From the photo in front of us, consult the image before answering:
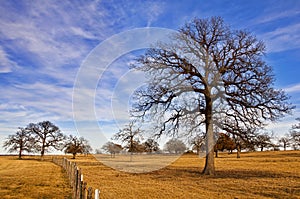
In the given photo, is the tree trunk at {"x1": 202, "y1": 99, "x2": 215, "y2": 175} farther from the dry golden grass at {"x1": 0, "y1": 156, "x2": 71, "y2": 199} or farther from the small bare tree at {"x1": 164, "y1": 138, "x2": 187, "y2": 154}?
the dry golden grass at {"x1": 0, "y1": 156, "x2": 71, "y2": 199}

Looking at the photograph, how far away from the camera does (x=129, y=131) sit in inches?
2019

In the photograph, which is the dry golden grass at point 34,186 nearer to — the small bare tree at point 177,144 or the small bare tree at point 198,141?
the small bare tree at point 177,144

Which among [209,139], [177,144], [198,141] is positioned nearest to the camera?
[209,139]

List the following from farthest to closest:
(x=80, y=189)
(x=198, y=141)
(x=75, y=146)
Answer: (x=75, y=146), (x=198, y=141), (x=80, y=189)

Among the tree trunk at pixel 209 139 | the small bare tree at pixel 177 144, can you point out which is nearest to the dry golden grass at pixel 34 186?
the small bare tree at pixel 177 144

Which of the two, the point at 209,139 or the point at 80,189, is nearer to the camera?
the point at 80,189

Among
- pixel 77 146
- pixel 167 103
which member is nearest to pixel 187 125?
pixel 167 103

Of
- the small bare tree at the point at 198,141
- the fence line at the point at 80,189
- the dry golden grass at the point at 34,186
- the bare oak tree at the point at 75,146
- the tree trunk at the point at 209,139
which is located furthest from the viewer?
the bare oak tree at the point at 75,146

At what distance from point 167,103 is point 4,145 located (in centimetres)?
6288

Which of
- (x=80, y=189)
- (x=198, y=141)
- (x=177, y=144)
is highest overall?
(x=198, y=141)

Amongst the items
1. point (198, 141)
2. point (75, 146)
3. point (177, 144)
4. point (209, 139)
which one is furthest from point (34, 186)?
point (75, 146)

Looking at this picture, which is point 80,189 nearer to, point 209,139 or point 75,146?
point 209,139

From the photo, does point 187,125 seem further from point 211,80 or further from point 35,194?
point 35,194

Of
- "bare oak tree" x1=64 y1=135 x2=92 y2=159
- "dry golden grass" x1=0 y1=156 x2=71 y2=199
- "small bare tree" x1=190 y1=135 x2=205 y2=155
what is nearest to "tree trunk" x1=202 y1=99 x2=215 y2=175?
"small bare tree" x1=190 y1=135 x2=205 y2=155
